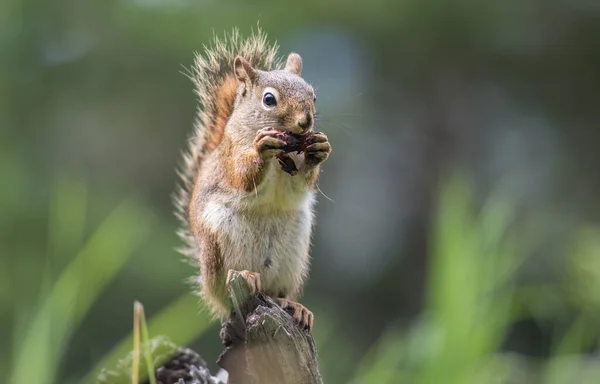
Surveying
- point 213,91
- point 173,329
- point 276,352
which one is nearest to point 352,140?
point 213,91

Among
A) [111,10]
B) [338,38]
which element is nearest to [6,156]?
[111,10]

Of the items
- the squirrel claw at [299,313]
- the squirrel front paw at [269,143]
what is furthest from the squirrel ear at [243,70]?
the squirrel claw at [299,313]

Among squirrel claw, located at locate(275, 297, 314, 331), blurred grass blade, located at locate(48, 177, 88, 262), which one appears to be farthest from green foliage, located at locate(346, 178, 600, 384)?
blurred grass blade, located at locate(48, 177, 88, 262)

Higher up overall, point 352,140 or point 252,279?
point 352,140

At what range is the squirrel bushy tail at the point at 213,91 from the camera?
241 centimetres

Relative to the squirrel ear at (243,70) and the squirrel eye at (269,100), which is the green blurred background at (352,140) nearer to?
the squirrel ear at (243,70)

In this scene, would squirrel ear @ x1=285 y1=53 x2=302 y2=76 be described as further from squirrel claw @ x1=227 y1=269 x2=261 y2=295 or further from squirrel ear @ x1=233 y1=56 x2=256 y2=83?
squirrel claw @ x1=227 y1=269 x2=261 y2=295

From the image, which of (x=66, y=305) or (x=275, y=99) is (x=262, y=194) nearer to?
(x=275, y=99)

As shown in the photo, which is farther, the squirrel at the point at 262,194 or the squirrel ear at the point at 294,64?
the squirrel ear at the point at 294,64

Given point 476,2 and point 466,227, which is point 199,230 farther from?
point 476,2

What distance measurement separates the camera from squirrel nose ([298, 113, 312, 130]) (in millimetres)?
1958

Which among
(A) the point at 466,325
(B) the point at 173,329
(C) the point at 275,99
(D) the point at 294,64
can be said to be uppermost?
(D) the point at 294,64

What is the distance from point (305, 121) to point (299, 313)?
0.46m

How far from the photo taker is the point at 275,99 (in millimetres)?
2062
